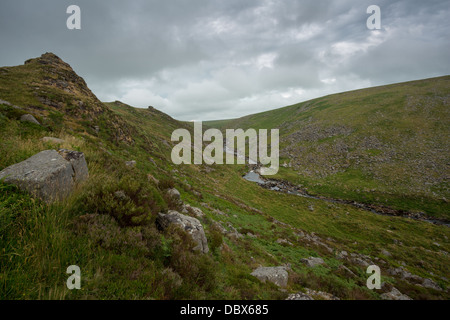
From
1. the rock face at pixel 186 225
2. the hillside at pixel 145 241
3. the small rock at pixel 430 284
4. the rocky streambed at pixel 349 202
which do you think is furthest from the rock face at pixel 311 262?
the rocky streambed at pixel 349 202

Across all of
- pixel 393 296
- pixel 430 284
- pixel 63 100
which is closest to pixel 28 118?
pixel 63 100

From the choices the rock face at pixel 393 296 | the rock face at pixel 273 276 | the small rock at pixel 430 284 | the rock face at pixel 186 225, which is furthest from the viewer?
the small rock at pixel 430 284

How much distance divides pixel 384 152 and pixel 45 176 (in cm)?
7226

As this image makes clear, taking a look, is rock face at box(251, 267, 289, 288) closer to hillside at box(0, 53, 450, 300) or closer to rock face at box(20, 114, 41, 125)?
hillside at box(0, 53, 450, 300)

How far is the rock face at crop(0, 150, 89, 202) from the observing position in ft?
15.1

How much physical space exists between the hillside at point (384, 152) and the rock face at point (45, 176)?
45.5m

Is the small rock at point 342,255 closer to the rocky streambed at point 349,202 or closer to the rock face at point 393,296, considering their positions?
the rock face at point 393,296

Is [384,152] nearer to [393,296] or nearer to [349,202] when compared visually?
[349,202]

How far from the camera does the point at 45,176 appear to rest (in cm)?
485

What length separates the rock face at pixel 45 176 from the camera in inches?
182

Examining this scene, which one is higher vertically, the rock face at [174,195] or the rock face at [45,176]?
the rock face at [45,176]

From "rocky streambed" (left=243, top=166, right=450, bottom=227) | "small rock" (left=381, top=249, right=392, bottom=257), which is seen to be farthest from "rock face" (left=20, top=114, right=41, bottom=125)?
"rocky streambed" (left=243, top=166, right=450, bottom=227)
